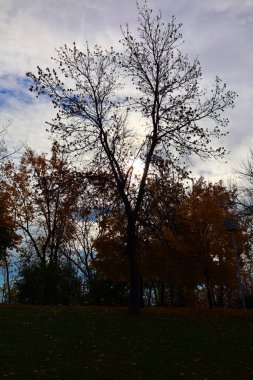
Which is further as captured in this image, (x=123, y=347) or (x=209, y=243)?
(x=209, y=243)

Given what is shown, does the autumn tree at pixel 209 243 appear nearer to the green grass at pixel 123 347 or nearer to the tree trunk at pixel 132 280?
the tree trunk at pixel 132 280

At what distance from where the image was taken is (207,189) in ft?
92.7

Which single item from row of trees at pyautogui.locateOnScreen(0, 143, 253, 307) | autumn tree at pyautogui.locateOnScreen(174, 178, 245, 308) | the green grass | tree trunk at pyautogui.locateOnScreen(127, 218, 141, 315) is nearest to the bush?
row of trees at pyautogui.locateOnScreen(0, 143, 253, 307)

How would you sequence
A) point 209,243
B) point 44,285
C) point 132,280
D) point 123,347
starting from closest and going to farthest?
point 123,347 < point 132,280 < point 209,243 < point 44,285

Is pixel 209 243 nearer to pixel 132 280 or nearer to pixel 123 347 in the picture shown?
pixel 132 280

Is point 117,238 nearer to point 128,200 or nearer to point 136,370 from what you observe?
point 128,200

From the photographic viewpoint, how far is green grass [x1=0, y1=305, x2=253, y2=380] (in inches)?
325

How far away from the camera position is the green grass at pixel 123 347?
826 centimetres

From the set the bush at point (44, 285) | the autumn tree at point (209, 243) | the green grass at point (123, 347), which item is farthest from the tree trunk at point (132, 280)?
the bush at point (44, 285)

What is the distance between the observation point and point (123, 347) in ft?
34.6

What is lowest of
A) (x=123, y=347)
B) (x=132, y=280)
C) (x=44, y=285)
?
(x=123, y=347)

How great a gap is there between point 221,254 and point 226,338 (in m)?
11.2

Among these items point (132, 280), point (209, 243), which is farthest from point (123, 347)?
point (209, 243)

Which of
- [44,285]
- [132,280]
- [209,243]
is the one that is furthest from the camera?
[44,285]
